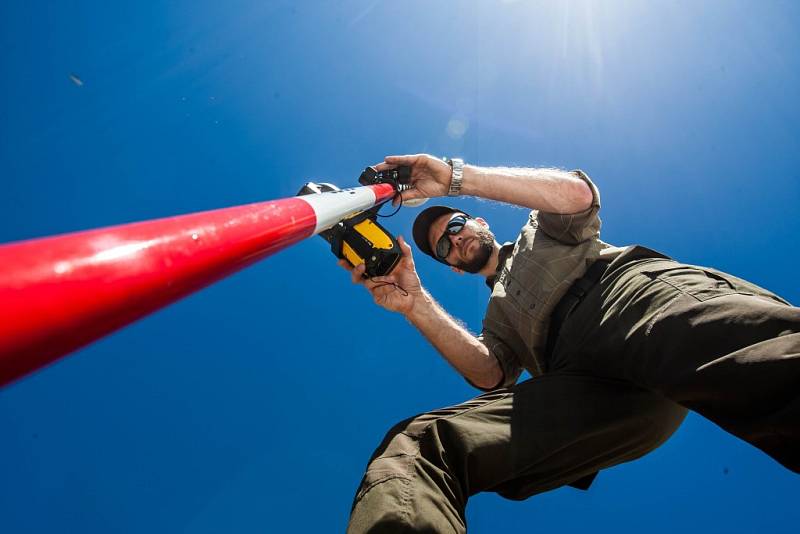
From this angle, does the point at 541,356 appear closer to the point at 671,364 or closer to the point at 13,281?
the point at 671,364

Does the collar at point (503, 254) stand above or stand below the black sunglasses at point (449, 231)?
below

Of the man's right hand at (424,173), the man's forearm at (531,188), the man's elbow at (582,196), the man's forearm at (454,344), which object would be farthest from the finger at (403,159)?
the man's elbow at (582,196)

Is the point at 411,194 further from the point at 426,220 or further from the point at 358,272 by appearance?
the point at 426,220

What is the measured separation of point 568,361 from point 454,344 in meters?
0.59

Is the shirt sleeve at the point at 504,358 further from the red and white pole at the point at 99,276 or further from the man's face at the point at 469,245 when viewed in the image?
the red and white pole at the point at 99,276

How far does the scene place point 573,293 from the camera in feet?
6.08

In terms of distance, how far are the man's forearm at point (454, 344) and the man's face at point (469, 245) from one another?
77 centimetres

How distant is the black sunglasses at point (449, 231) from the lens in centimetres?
286

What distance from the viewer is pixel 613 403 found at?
56.5 inches

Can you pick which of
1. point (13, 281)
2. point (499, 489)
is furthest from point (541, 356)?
point (13, 281)

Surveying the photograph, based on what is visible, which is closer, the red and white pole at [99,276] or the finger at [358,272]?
Answer: the red and white pole at [99,276]

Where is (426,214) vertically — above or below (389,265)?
above

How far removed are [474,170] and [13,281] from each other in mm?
2087

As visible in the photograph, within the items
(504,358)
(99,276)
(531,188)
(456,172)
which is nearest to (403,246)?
(456,172)
